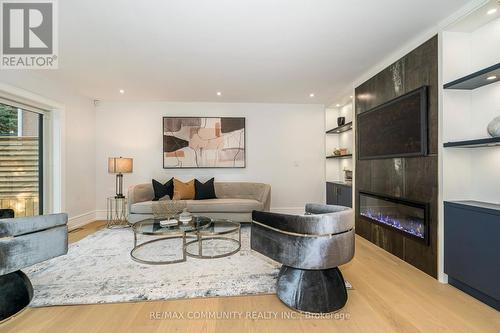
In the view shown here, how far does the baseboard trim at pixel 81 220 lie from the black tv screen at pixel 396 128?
15.9 feet

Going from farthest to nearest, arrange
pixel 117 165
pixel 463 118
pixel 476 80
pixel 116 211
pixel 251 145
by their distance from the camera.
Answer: pixel 251 145 → pixel 116 211 → pixel 117 165 → pixel 463 118 → pixel 476 80

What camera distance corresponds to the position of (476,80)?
192 cm

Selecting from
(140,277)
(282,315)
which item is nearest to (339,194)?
(282,315)

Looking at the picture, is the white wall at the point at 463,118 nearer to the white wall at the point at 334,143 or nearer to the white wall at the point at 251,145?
the white wall at the point at 334,143

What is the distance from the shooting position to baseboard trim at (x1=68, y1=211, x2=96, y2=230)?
3.89 metres

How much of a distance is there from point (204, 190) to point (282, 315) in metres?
2.92

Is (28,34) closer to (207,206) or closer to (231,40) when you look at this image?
(231,40)

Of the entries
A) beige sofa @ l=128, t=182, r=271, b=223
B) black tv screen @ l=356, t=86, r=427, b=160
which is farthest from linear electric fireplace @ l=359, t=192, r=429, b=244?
beige sofa @ l=128, t=182, r=271, b=223

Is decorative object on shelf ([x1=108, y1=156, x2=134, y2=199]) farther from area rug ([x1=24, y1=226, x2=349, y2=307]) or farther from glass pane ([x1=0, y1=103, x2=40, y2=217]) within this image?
area rug ([x1=24, y1=226, x2=349, y2=307])

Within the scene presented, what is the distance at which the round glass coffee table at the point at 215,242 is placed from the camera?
2.59 metres

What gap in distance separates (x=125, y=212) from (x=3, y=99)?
8.04 ft

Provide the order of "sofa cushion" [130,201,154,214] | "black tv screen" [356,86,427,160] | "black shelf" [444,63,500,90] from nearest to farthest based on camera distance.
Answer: "black shelf" [444,63,500,90], "black tv screen" [356,86,427,160], "sofa cushion" [130,201,154,214]

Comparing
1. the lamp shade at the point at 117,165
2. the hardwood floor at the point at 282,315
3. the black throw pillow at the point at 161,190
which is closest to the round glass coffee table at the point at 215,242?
the hardwood floor at the point at 282,315

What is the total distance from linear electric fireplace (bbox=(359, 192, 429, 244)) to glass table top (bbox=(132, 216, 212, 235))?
87.5 inches
